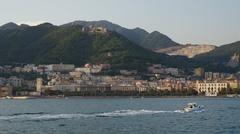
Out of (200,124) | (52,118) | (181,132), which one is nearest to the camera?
(181,132)

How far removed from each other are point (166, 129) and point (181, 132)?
289 cm

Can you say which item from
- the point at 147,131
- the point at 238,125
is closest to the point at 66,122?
the point at 147,131

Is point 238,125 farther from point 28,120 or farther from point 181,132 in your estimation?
point 28,120

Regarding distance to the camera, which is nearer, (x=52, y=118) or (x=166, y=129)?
(x=166, y=129)

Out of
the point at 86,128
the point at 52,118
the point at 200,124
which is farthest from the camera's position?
the point at 52,118

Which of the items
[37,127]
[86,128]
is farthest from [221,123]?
[37,127]

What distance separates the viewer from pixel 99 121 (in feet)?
217

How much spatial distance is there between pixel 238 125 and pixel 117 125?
442 inches

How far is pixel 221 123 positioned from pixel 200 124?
225 cm

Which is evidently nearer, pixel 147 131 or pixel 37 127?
pixel 147 131

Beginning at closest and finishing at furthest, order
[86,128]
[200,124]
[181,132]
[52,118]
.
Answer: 1. [181,132]
2. [86,128]
3. [200,124]
4. [52,118]

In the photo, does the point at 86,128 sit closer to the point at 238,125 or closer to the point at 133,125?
the point at 133,125

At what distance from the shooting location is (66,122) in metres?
63.9

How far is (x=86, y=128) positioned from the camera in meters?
57.4
